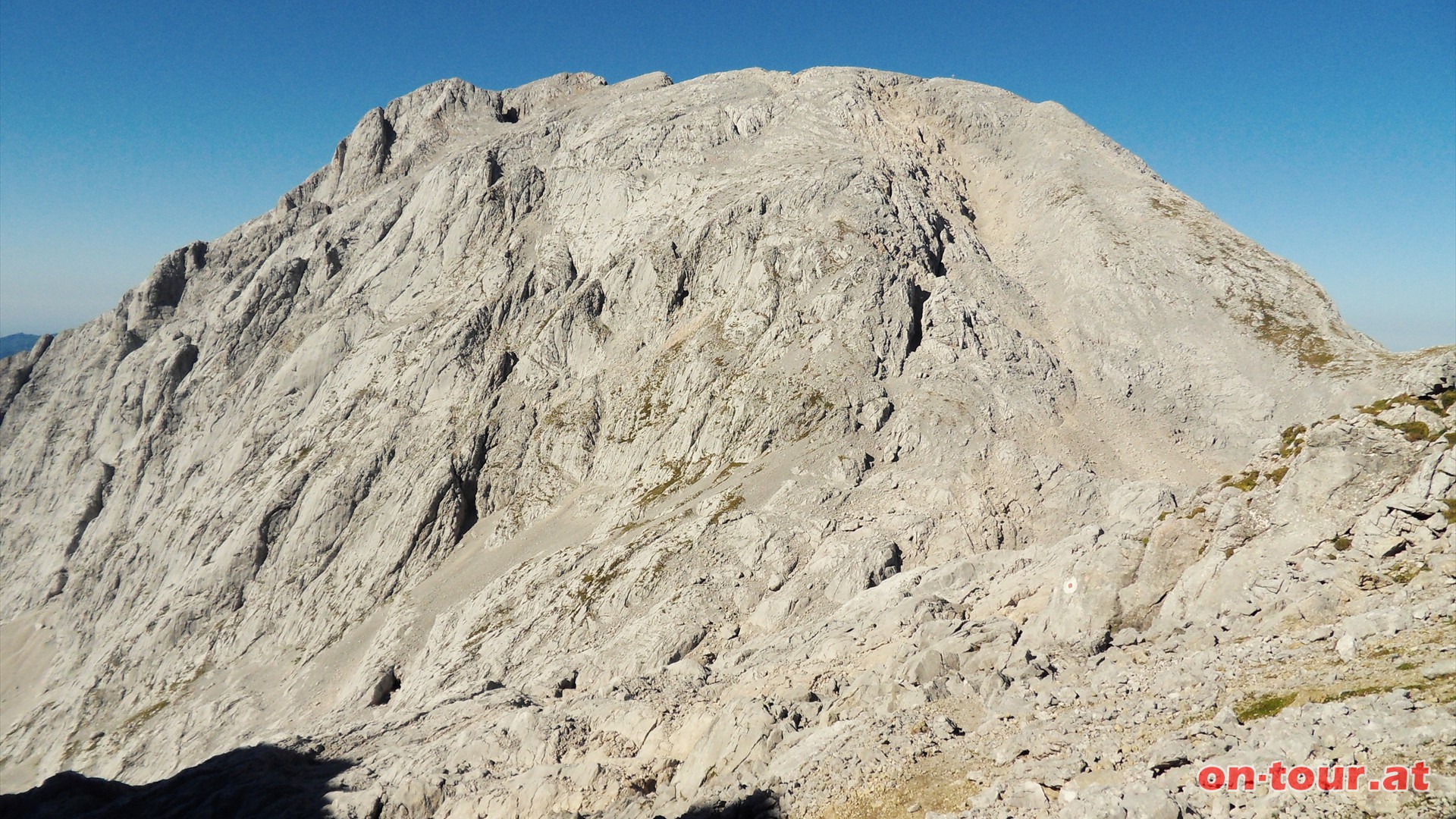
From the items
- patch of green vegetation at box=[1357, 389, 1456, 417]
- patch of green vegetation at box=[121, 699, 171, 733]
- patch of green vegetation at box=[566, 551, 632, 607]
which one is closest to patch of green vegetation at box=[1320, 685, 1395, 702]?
patch of green vegetation at box=[1357, 389, 1456, 417]

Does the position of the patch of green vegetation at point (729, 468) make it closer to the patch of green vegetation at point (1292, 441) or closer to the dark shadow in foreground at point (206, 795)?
the dark shadow in foreground at point (206, 795)

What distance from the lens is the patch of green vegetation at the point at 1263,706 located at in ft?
56.4

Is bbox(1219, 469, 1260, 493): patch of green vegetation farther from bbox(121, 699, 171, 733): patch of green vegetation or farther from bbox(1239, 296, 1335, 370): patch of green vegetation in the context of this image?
bbox(121, 699, 171, 733): patch of green vegetation

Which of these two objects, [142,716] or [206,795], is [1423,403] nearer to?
[206,795]

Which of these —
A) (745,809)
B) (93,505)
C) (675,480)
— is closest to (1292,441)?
(745,809)

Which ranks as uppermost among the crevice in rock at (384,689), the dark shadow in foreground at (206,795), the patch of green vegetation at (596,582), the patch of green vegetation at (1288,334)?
the patch of green vegetation at (1288,334)

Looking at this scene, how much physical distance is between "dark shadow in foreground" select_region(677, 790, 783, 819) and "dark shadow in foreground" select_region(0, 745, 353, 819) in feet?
58.3

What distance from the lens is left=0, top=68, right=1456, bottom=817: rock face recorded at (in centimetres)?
2294

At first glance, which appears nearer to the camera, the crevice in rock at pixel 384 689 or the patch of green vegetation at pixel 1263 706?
the patch of green vegetation at pixel 1263 706

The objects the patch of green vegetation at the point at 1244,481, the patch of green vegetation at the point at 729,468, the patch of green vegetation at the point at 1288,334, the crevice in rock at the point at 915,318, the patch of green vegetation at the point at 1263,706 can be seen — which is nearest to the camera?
the patch of green vegetation at the point at 1263,706

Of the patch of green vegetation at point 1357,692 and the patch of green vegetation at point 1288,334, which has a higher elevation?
the patch of green vegetation at point 1288,334

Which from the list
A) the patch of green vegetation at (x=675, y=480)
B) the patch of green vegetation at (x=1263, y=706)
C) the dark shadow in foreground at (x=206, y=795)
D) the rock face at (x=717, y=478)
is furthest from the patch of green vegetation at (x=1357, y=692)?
the patch of green vegetation at (x=675, y=480)

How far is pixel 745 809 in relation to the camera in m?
22.9

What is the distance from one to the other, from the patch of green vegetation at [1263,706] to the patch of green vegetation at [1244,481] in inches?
438
